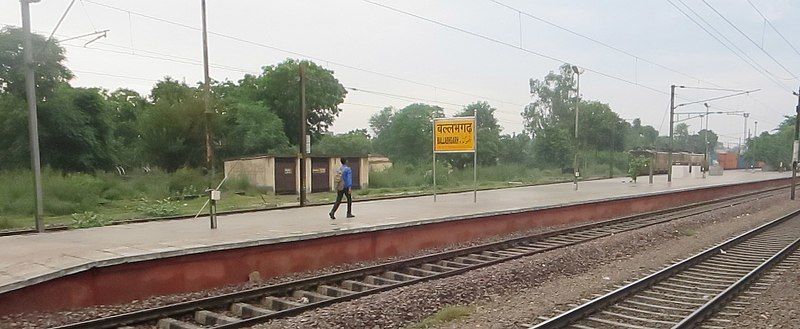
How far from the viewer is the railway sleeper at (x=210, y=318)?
8008 mm

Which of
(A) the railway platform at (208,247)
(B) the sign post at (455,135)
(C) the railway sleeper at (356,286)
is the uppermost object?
(B) the sign post at (455,135)

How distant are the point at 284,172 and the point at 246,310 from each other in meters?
19.6

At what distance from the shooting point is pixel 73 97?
3466 cm

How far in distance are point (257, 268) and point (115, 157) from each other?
97.3 ft

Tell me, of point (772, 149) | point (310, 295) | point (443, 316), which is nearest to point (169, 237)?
point (310, 295)

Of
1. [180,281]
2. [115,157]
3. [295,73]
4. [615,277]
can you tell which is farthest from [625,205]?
[295,73]

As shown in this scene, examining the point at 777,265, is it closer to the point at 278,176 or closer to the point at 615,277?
the point at 615,277

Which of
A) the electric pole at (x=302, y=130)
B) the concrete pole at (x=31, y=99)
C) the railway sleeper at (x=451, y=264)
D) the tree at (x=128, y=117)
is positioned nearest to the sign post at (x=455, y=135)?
the electric pole at (x=302, y=130)

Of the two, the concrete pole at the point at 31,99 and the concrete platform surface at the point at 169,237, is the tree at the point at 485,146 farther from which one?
the concrete pole at the point at 31,99

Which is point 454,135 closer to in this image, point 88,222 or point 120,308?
point 88,222

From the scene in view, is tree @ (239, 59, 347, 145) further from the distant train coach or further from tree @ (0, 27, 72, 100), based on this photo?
the distant train coach

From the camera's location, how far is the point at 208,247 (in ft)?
32.8

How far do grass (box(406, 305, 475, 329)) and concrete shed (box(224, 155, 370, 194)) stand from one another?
59.6 ft

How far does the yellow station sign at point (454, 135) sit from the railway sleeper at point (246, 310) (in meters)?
12.7
